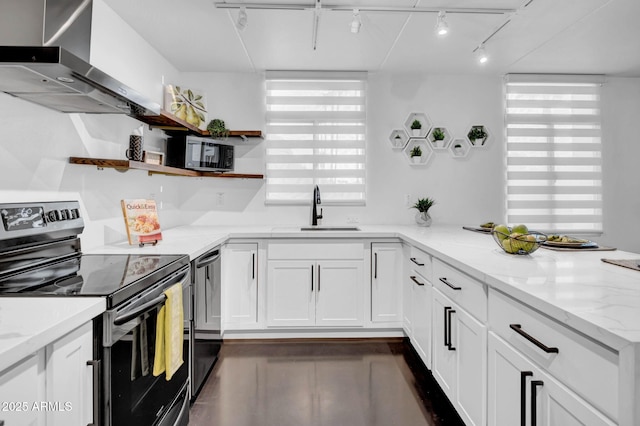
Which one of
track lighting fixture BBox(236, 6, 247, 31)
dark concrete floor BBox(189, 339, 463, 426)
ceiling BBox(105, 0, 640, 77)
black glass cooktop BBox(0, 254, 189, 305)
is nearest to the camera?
black glass cooktop BBox(0, 254, 189, 305)

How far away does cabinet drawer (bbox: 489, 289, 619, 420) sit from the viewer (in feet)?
2.69

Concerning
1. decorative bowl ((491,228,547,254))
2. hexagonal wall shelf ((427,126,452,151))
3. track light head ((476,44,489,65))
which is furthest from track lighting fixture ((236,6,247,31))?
hexagonal wall shelf ((427,126,452,151))

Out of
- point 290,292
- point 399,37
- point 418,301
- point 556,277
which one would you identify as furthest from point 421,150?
point 556,277

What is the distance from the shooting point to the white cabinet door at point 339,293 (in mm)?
2799

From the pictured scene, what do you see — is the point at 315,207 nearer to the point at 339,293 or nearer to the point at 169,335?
the point at 339,293

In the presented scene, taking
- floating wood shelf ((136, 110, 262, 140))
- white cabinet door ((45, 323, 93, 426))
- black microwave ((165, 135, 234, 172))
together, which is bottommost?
white cabinet door ((45, 323, 93, 426))

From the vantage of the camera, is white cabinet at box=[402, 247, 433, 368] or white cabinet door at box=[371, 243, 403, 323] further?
white cabinet door at box=[371, 243, 403, 323]

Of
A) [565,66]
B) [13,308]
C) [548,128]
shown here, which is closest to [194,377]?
[13,308]

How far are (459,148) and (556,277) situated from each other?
2.45 m

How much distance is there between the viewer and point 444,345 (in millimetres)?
1884

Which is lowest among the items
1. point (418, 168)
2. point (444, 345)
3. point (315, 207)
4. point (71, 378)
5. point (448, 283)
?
Answer: point (444, 345)

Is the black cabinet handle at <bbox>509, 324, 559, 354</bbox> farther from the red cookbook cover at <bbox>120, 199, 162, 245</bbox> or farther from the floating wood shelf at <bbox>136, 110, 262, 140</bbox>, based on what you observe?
the floating wood shelf at <bbox>136, 110, 262, 140</bbox>

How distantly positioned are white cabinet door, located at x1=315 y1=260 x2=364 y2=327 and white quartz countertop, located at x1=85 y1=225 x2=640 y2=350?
63cm

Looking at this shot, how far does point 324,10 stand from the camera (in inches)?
88.6
